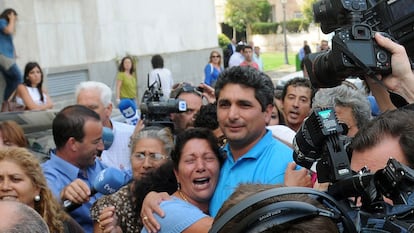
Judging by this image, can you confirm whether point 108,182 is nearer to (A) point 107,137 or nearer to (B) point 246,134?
(B) point 246,134

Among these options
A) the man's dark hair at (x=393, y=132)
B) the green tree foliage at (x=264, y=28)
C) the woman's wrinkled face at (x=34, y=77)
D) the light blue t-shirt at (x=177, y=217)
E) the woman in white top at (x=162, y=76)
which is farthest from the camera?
the green tree foliage at (x=264, y=28)

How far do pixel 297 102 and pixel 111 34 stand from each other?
32.3ft

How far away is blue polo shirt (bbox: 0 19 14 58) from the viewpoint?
959cm

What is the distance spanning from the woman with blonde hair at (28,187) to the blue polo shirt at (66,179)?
0.49m

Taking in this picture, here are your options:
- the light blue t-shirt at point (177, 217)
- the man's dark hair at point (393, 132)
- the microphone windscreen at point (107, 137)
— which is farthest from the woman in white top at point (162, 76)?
the man's dark hair at point (393, 132)

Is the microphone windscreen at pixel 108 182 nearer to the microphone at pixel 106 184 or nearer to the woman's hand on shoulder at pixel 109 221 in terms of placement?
the microphone at pixel 106 184

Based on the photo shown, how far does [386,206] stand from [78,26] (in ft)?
40.5

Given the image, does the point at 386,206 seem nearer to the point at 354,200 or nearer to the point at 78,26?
the point at 354,200

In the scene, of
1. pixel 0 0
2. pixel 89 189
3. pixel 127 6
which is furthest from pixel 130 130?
pixel 127 6

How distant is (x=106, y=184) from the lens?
328cm

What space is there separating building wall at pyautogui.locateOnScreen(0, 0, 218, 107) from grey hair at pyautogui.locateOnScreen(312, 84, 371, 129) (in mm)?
8431

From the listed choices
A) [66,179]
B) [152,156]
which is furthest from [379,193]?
[66,179]

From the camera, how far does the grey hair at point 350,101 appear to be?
3668 millimetres

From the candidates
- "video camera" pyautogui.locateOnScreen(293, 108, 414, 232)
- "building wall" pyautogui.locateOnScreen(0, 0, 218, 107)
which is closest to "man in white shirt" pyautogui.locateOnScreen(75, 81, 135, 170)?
"video camera" pyautogui.locateOnScreen(293, 108, 414, 232)
